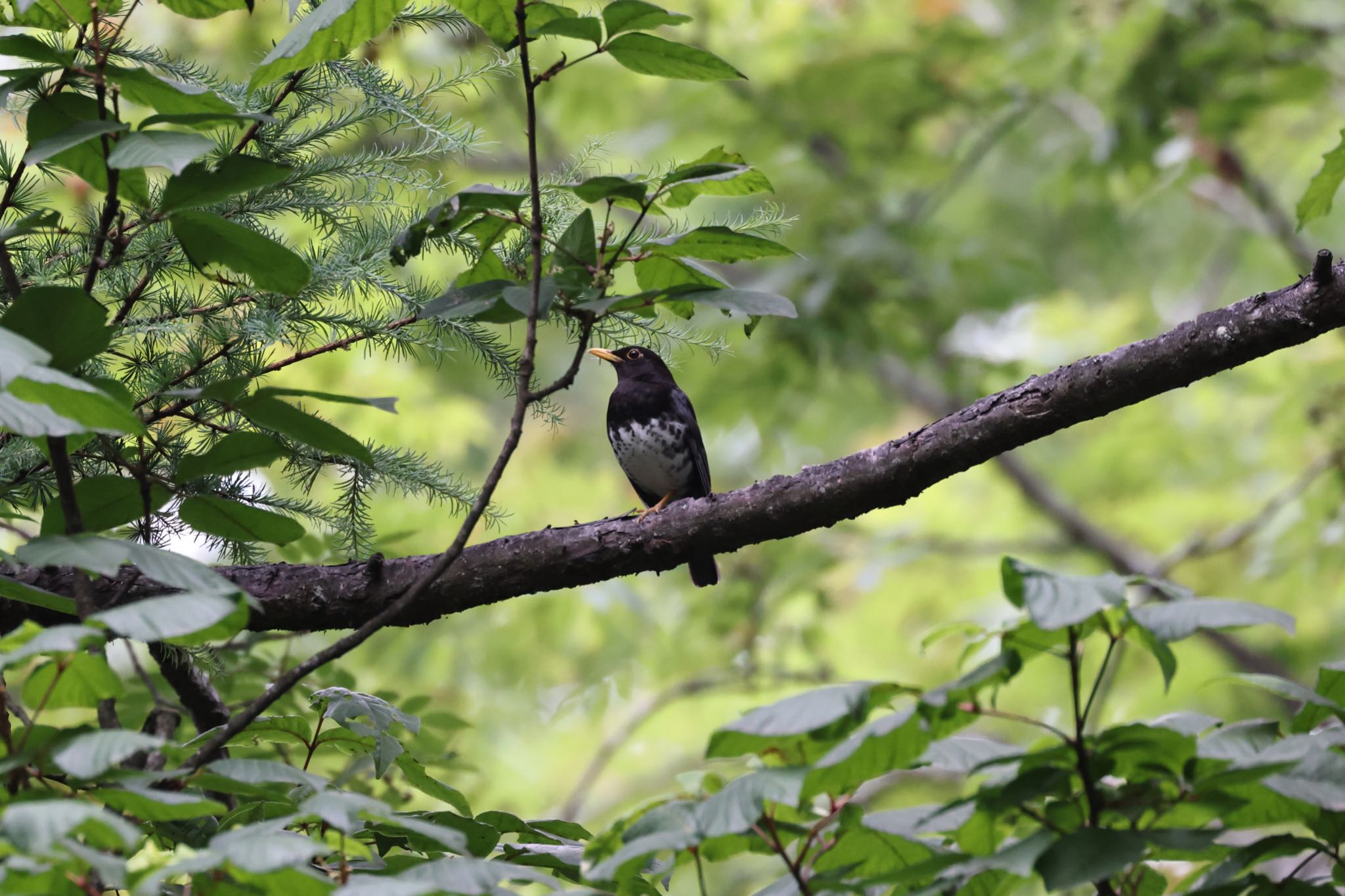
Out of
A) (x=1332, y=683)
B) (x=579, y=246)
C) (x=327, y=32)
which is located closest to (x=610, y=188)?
(x=579, y=246)

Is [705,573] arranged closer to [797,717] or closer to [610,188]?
[610,188]

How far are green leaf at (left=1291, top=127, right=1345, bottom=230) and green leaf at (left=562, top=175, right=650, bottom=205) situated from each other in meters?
1.44

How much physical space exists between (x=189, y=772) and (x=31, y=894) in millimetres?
284

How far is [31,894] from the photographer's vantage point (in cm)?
112

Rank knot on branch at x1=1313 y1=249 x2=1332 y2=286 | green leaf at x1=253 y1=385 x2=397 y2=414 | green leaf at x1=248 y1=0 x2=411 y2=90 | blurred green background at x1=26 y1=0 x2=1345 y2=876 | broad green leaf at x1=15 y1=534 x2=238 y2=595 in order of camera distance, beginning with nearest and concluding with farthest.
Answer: broad green leaf at x1=15 y1=534 x2=238 y2=595, green leaf at x1=253 y1=385 x2=397 y2=414, green leaf at x1=248 y1=0 x2=411 y2=90, knot on branch at x1=1313 y1=249 x2=1332 y2=286, blurred green background at x1=26 y1=0 x2=1345 y2=876

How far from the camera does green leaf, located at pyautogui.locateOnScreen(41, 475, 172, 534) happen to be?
1.72 metres

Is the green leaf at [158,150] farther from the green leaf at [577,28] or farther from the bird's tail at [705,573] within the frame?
the bird's tail at [705,573]

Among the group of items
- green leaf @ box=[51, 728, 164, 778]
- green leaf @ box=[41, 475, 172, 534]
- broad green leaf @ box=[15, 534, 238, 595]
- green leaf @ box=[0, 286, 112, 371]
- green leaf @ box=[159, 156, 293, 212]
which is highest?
green leaf @ box=[159, 156, 293, 212]

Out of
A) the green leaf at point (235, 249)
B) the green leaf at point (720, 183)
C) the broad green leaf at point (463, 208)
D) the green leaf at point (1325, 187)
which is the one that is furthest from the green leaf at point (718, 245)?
the green leaf at point (1325, 187)

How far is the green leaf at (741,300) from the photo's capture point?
1620 mm

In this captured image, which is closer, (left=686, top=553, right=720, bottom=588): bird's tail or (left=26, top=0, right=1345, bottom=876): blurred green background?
(left=686, top=553, right=720, bottom=588): bird's tail

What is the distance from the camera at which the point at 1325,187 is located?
2324 millimetres

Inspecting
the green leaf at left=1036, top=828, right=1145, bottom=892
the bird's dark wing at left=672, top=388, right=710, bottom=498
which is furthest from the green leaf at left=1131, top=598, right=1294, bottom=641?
the bird's dark wing at left=672, top=388, right=710, bottom=498

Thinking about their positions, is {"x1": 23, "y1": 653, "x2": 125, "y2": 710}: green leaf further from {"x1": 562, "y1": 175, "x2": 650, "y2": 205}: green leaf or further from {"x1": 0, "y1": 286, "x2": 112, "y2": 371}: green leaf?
{"x1": 562, "y1": 175, "x2": 650, "y2": 205}: green leaf
